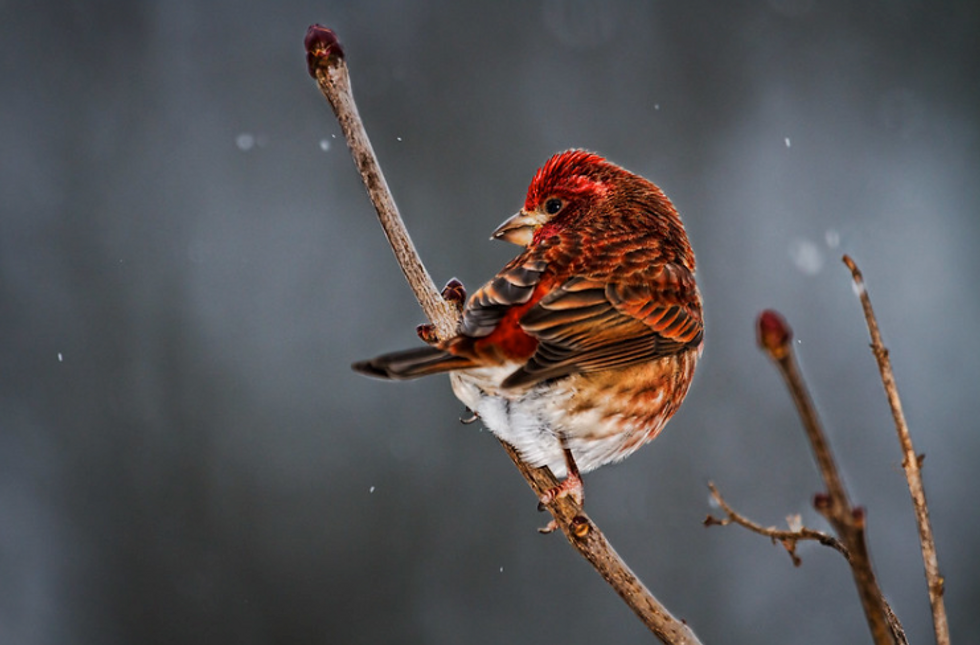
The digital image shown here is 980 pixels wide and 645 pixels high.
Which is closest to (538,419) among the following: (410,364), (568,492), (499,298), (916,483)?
(568,492)

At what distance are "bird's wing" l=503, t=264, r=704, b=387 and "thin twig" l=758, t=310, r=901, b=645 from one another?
160cm

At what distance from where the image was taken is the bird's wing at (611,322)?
9.15 feet

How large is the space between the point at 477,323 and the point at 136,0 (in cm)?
702

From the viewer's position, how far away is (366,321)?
774cm

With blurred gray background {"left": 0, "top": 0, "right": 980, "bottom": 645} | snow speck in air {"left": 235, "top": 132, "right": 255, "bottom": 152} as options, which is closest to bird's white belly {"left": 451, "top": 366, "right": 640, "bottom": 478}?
blurred gray background {"left": 0, "top": 0, "right": 980, "bottom": 645}

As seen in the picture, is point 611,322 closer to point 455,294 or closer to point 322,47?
point 455,294

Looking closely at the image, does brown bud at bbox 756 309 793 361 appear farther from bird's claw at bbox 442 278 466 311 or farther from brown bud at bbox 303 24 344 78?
bird's claw at bbox 442 278 466 311

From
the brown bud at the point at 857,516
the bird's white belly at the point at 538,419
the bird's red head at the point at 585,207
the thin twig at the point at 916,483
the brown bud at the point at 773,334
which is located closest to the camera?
the brown bud at the point at 773,334

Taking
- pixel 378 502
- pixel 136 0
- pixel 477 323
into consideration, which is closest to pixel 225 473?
pixel 378 502

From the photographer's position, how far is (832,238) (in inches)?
307

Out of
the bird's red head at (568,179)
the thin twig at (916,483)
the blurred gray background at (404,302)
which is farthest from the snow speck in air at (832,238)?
the thin twig at (916,483)

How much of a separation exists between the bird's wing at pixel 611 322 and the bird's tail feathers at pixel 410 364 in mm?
260

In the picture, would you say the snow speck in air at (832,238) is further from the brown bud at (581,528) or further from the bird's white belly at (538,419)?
the brown bud at (581,528)

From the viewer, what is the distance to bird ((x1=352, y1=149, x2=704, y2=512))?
2.76 meters
